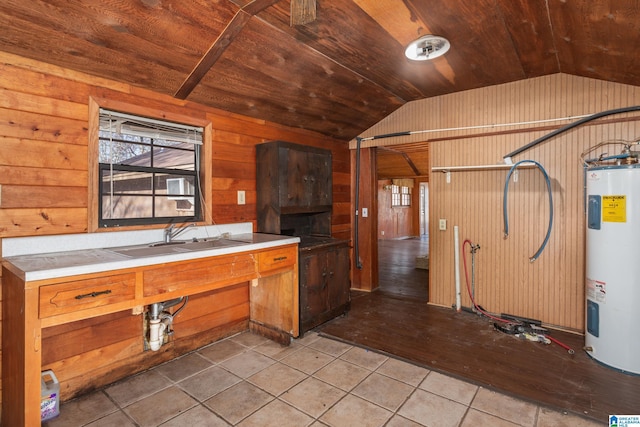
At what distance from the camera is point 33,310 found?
1.43 m

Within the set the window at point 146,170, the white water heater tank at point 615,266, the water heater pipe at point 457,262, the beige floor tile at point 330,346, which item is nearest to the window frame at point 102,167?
the window at point 146,170

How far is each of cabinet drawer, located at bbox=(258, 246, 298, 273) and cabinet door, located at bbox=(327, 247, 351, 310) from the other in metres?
0.52

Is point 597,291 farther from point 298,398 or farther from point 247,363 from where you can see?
point 247,363

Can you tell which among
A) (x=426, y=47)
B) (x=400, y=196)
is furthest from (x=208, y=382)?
(x=400, y=196)

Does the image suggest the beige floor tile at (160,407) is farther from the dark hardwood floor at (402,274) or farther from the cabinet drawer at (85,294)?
the dark hardwood floor at (402,274)

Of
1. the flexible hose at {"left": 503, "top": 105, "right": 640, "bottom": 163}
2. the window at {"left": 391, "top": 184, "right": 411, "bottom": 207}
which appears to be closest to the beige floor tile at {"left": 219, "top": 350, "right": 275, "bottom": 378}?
the flexible hose at {"left": 503, "top": 105, "right": 640, "bottom": 163}

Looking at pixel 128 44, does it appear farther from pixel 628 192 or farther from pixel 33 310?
pixel 628 192

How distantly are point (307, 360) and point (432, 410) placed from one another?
3.18 ft

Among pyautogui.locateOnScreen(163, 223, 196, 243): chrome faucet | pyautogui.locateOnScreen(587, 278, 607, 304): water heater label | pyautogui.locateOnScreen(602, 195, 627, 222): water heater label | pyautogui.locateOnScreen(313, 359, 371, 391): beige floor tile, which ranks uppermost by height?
pyautogui.locateOnScreen(602, 195, 627, 222): water heater label

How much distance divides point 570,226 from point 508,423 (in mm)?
2034

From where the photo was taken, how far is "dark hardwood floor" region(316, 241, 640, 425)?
78.3 inches

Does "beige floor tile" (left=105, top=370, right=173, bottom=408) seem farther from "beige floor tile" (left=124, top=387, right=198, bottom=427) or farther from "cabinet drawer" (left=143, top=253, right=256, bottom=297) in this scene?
"cabinet drawer" (left=143, top=253, right=256, bottom=297)

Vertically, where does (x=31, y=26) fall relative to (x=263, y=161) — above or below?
above

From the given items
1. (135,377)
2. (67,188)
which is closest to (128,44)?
(67,188)
